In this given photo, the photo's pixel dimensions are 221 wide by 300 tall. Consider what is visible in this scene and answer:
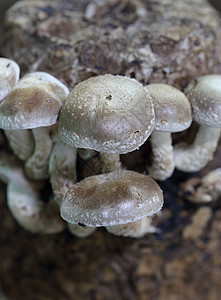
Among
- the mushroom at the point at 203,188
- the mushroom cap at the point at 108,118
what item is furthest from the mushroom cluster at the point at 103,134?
the mushroom at the point at 203,188

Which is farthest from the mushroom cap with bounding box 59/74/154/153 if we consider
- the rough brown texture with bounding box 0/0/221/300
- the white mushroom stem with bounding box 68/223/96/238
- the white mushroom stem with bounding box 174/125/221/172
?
the white mushroom stem with bounding box 68/223/96/238

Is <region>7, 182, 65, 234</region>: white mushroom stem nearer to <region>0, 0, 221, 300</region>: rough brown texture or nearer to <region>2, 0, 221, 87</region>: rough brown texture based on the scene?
<region>0, 0, 221, 300</region>: rough brown texture

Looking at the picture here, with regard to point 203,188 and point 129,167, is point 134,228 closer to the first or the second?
point 129,167

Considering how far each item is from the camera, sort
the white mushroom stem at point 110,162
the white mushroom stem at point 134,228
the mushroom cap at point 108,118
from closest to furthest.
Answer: the mushroom cap at point 108,118, the white mushroom stem at point 110,162, the white mushroom stem at point 134,228

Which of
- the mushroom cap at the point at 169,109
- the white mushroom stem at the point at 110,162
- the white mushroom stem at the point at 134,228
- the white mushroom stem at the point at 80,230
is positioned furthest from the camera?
the white mushroom stem at the point at 80,230

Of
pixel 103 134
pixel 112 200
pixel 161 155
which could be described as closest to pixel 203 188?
pixel 161 155

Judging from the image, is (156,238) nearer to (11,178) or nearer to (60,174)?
(60,174)

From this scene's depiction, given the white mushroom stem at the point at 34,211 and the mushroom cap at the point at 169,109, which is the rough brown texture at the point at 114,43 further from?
the white mushroom stem at the point at 34,211
